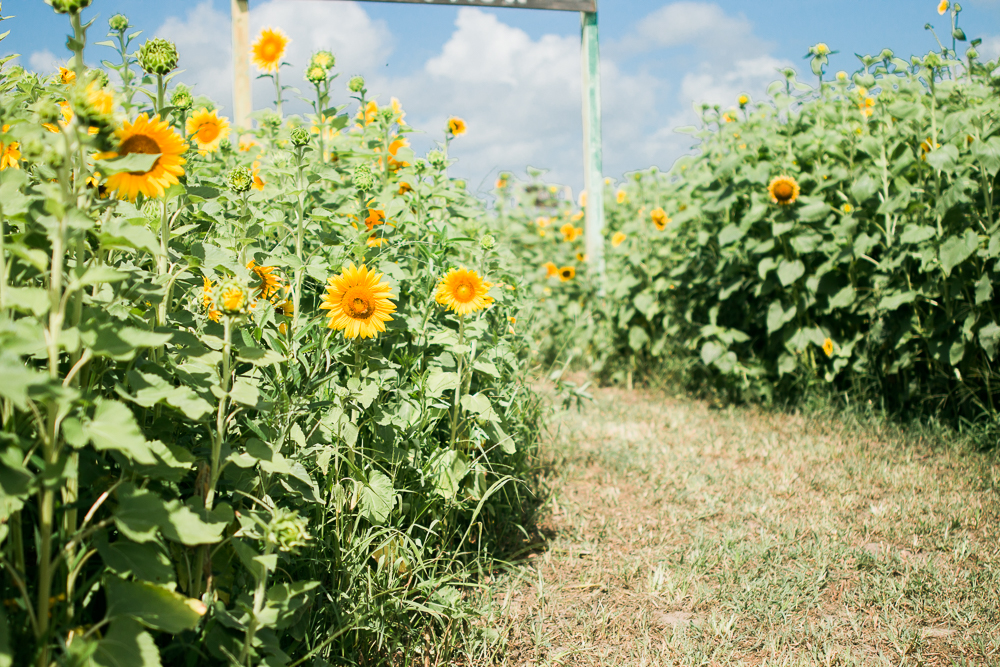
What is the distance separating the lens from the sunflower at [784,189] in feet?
11.1

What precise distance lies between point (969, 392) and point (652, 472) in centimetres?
152

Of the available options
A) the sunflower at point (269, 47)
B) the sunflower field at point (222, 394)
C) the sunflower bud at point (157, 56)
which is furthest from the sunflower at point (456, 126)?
the sunflower bud at point (157, 56)

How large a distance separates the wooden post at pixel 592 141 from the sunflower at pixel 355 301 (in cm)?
332

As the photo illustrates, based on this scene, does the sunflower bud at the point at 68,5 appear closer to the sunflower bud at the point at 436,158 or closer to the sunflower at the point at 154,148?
the sunflower at the point at 154,148

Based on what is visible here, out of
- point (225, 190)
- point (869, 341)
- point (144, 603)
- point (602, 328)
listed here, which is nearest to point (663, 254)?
point (602, 328)

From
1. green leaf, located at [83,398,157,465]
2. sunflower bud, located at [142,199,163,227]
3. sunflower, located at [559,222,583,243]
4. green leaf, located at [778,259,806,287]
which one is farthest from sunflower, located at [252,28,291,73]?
sunflower, located at [559,222,583,243]

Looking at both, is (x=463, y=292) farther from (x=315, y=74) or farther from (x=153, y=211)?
(x=315, y=74)

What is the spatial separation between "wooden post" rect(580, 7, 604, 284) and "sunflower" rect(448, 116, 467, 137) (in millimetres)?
2283

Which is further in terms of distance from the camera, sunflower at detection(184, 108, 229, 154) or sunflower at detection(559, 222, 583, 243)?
sunflower at detection(559, 222, 583, 243)

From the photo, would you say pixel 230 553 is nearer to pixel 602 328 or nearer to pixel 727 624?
pixel 727 624

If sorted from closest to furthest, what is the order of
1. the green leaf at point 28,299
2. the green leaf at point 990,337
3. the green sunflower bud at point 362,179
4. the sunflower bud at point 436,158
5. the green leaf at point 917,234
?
1. the green leaf at point 28,299
2. the green sunflower bud at point 362,179
3. the sunflower bud at point 436,158
4. the green leaf at point 990,337
5. the green leaf at point 917,234

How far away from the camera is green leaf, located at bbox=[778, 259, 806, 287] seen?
11.1ft

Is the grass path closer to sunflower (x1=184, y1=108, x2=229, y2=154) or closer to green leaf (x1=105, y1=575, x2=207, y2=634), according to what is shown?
green leaf (x1=105, y1=575, x2=207, y2=634)

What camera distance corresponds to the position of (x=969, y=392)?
3.03 metres
